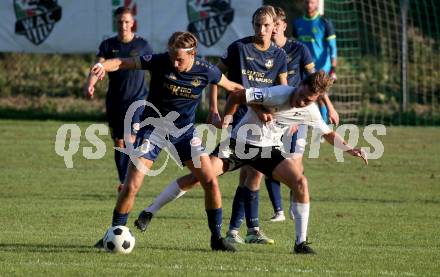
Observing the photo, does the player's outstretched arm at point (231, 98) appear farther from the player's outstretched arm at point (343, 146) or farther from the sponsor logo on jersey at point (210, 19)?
the sponsor logo on jersey at point (210, 19)

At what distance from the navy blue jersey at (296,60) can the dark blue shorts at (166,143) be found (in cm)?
247

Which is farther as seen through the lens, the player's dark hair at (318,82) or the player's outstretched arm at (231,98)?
the player's outstretched arm at (231,98)

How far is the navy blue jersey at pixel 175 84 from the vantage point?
28.1 feet

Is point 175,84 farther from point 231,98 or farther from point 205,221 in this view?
point 205,221

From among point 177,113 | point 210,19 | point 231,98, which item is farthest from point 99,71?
point 210,19

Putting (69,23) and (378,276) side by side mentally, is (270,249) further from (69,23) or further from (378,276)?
(69,23)

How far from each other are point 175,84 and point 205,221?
2.69m

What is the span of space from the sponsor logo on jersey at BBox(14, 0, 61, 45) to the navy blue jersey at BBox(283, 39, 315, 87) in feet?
41.0

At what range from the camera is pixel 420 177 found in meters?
15.5

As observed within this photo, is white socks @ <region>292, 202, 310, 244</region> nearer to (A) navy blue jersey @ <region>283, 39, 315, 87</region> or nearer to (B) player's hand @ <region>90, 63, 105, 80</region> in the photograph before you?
(B) player's hand @ <region>90, 63, 105, 80</region>

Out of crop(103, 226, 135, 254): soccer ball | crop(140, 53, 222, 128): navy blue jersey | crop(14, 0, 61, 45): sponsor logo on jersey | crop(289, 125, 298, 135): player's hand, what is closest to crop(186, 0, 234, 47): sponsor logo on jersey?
crop(14, 0, 61, 45): sponsor logo on jersey

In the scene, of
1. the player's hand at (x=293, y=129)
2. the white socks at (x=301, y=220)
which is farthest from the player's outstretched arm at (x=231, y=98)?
the white socks at (x=301, y=220)

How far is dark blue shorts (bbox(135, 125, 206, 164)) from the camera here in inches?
338

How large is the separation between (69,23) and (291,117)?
14551 mm
